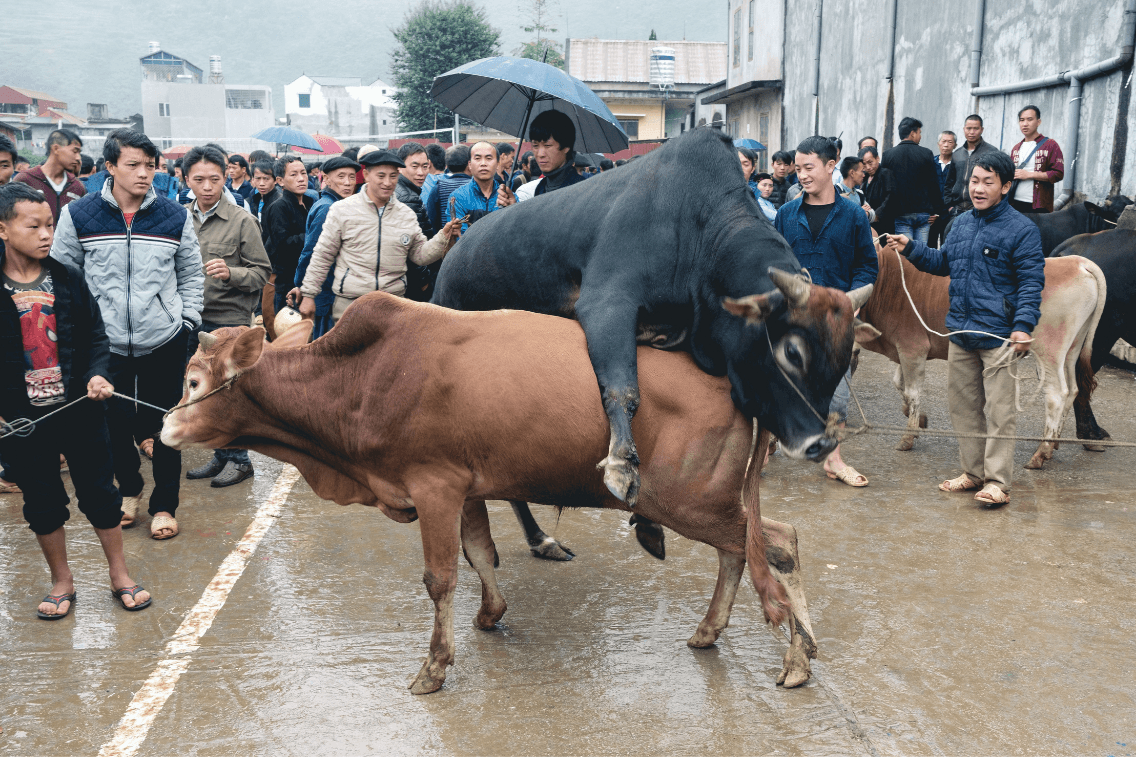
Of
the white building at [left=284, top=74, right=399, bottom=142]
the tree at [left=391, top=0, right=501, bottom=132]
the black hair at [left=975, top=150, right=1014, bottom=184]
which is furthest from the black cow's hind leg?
the white building at [left=284, top=74, right=399, bottom=142]

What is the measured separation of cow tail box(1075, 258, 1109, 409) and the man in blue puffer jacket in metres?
0.86

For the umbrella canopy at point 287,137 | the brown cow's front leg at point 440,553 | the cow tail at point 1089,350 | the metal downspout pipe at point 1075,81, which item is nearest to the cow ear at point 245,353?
the brown cow's front leg at point 440,553

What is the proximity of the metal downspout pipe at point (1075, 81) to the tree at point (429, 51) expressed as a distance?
48.8m

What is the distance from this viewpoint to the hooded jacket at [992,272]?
5.78 metres

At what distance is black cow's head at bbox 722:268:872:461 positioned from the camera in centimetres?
334

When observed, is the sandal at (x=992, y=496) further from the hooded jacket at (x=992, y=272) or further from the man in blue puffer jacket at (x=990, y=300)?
the hooded jacket at (x=992, y=272)

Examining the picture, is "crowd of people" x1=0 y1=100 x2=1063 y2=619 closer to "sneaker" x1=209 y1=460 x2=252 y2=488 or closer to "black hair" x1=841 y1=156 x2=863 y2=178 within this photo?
"sneaker" x1=209 y1=460 x2=252 y2=488

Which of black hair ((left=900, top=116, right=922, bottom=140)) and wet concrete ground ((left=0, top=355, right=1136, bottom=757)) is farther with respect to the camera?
black hair ((left=900, top=116, right=922, bottom=140))

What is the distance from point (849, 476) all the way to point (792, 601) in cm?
273

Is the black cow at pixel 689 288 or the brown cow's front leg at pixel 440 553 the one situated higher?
the black cow at pixel 689 288

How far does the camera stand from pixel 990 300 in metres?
5.90

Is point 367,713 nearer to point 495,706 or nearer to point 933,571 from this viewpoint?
point 495,706

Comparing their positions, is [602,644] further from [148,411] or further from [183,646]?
[148,411]

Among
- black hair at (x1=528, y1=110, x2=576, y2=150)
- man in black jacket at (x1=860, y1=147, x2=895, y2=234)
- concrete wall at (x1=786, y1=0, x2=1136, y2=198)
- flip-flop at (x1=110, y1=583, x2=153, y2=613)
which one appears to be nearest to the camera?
flip-flop at (x1=110, y1=583, x2=153, y2=613)
